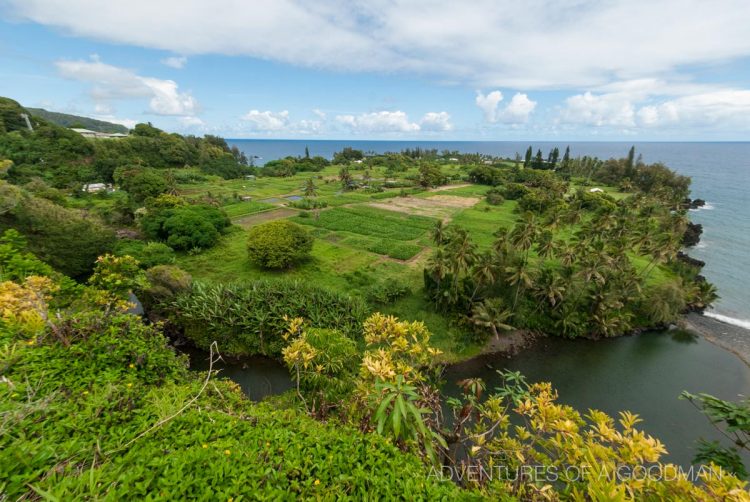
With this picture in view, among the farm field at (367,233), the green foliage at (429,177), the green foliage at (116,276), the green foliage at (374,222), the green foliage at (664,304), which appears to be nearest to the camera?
the green foliage at (116,276)

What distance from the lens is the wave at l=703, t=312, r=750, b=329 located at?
30.8m

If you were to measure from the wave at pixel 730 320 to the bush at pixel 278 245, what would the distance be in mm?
43835

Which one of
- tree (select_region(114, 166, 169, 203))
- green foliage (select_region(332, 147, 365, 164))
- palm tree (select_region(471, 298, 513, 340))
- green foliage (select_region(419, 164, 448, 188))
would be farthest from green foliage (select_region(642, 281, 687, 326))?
green foliage (select_region(332, 147, 365, 164))

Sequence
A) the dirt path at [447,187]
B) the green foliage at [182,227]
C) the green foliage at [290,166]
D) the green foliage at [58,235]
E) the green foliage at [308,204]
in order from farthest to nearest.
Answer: the green foliage at [290,166] < the dirt path at [447,187] < the green foliage at [308,204] < the green foliage at [182,227] < the green foliage at [58,235]

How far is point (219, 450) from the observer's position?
504cm

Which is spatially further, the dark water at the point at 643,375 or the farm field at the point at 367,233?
the farm field at the point at 367,233

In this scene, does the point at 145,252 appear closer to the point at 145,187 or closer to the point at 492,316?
the point at 145,187

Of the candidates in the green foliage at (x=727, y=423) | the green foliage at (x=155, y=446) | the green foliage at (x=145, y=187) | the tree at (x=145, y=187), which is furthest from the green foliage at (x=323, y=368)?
the tree at (x=145, y=187)

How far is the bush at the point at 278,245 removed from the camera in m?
32.9

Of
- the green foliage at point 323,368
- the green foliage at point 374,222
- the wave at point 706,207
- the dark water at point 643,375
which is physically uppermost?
the green foliage at point 323,368

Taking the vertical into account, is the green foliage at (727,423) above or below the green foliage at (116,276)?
Answer: above

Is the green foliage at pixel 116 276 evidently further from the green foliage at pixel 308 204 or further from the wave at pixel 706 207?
the wave at pixel 706 207

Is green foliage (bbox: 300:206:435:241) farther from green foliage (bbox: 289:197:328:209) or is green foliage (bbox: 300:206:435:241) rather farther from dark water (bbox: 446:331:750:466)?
dark water (bbox: 446:331:750:466)

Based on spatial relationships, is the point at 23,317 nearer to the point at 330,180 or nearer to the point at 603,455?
the point at 603,455
